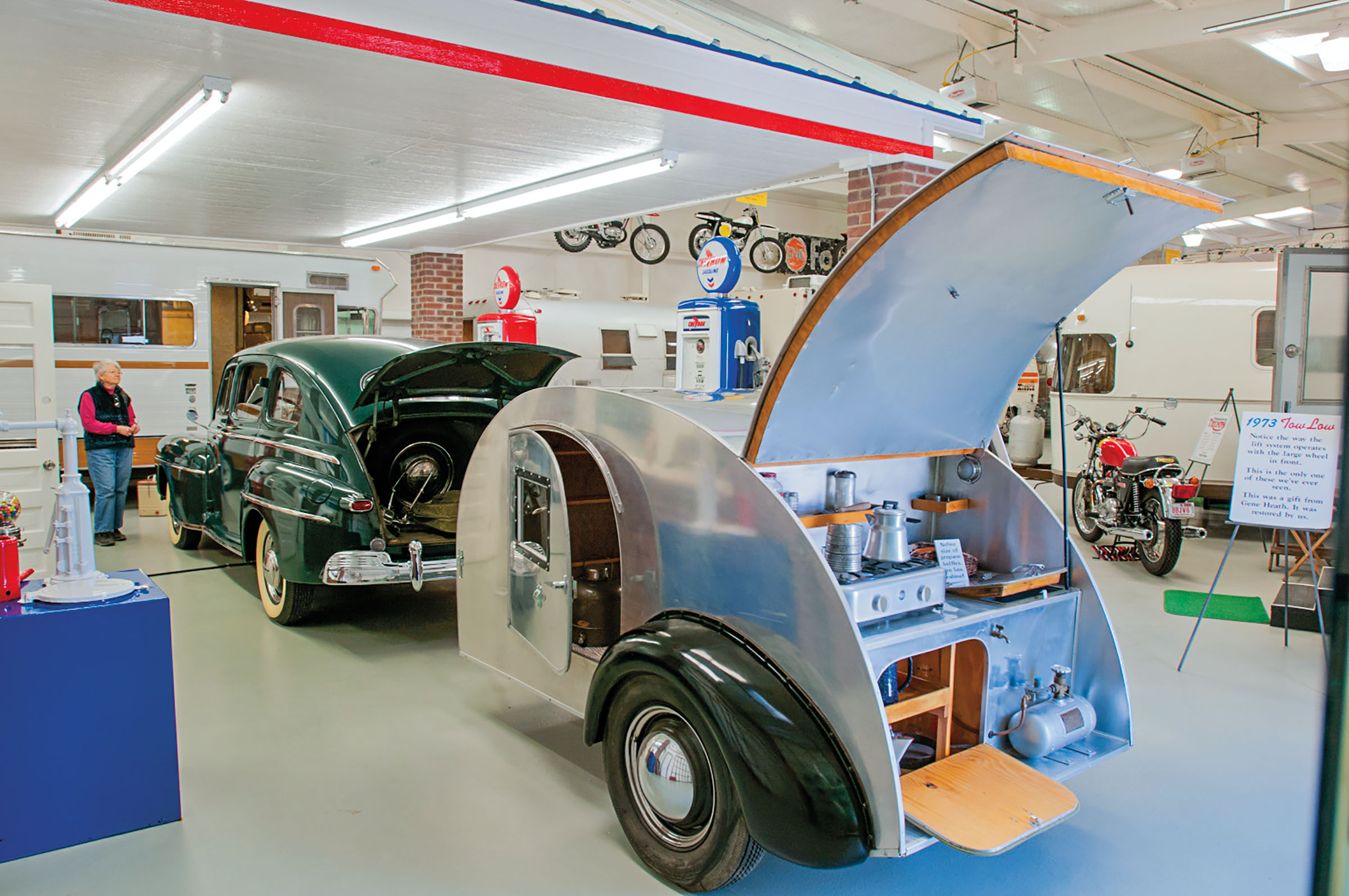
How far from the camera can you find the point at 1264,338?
9695mm

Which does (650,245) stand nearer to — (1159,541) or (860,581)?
(1159,541)

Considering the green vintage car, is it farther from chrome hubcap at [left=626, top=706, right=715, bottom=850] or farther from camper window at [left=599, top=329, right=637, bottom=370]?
camper window at [left=599, top=329, right=637, bottom=370]

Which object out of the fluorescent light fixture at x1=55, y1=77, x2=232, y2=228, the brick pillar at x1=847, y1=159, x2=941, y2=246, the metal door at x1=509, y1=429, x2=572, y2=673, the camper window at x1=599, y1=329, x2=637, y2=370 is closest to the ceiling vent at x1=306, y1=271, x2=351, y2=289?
the fluorescent light fixture at x1=55, y1=77, x2=232, y2=228

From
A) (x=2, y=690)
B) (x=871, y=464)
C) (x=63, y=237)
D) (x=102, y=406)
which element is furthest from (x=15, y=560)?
(x=63, y=237)

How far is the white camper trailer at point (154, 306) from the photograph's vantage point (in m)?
9.95

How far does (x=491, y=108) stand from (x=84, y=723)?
176 inches

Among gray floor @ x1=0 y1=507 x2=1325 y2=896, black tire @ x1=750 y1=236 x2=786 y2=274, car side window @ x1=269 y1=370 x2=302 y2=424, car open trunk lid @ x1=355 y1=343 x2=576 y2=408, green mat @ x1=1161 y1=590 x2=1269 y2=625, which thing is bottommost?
gray floor @ x1=0 y1=507 x2=1325 y2=896

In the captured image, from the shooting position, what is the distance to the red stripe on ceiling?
14.8ft

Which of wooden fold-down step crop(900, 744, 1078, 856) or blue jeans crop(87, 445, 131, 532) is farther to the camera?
blue jeans crop(87, 445, 131, 532)

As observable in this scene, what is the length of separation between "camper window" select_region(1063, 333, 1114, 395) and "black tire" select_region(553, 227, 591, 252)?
9068 mm

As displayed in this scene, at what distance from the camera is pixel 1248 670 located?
17.1 ft

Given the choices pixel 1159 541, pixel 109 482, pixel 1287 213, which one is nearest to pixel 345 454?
pixel 109 482

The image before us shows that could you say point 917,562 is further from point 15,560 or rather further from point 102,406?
point 102,406

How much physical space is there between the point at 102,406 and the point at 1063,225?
8.19 m
